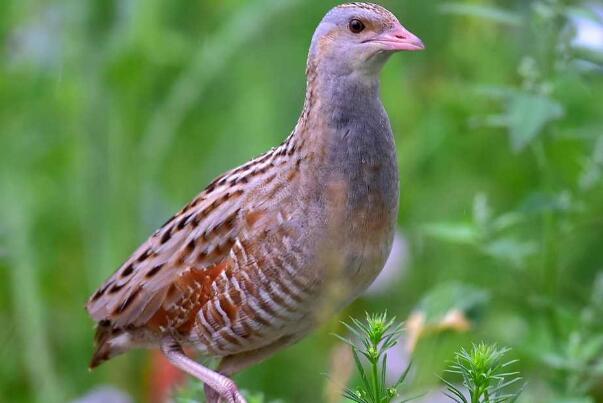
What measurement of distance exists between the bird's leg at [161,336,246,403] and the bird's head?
2.42ft

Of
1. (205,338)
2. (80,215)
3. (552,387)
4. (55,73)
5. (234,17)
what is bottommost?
(205,338)

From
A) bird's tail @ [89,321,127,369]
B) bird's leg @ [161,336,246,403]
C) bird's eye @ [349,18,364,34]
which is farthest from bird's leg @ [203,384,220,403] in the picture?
bird's eye @ [349,18,364,34]

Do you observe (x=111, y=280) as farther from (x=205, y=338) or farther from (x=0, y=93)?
(x=0, y=93)

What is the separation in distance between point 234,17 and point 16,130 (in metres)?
0.93

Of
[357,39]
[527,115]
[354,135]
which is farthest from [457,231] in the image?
[357,39]

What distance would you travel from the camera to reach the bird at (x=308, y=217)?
3064 mm

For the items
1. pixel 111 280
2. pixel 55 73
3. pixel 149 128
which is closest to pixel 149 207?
pixel 149 128

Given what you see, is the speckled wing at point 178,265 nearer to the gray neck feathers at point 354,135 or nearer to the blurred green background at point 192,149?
the gray neck feathers at point 354,135

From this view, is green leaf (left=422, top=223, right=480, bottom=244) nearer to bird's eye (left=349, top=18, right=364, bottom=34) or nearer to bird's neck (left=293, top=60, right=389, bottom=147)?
bird's neck (left=293, top=60, right=389, bottom=147)

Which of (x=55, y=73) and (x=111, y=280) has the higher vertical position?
(x=55, y=73)

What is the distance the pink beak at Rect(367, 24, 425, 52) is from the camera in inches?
117

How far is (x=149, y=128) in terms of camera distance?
5.48 m

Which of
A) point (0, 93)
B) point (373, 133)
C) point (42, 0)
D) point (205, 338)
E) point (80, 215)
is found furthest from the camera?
point (42, 0)

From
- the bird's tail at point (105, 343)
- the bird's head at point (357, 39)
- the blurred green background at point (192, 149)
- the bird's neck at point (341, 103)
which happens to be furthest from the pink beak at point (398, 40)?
the blurred green background at point (192, 149)
